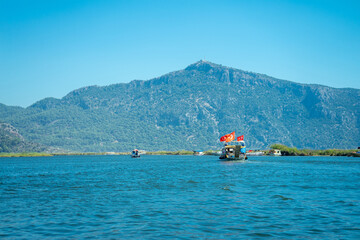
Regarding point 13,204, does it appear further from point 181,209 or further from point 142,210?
point 181,209

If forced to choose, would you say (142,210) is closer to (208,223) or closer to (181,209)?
(181,209)

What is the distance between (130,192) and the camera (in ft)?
131

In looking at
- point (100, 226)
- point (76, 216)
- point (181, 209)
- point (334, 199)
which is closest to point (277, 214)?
point (181, 209)

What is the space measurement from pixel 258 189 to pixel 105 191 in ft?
57.4

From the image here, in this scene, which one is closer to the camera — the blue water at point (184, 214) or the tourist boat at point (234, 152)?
the blue water at point (184, 214)

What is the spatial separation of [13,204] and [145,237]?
1794cm

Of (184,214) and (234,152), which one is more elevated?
(184,214)

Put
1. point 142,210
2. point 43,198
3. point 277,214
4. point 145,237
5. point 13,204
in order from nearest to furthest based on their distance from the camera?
point 145,237 < point 277,214 < point 142,210 < point 13,204 < point 43,198

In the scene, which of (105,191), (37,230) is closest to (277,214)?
(37,230)

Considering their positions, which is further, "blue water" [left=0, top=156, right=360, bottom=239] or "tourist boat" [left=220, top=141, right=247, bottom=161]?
"tourist boat" [left=220, top=141, right=247, bottom=161]

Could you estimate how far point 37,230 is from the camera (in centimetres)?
2267

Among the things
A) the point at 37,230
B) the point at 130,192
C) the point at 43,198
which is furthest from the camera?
the point at 130,192

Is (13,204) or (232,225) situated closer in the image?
(232,225)

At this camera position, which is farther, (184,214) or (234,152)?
(234,152)
